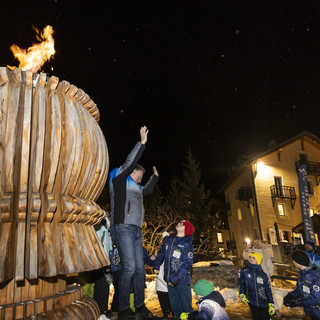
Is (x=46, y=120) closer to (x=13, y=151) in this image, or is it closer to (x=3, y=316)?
(x=13, y=151)

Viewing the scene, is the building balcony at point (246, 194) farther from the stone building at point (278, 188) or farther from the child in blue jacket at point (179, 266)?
the child in blue jacket at point (179, 266)

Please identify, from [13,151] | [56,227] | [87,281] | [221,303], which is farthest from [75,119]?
[87,281]

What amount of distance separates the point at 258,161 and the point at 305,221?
35.5 feet

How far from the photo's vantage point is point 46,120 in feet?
3.99

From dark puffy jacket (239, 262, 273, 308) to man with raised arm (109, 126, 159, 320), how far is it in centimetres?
276

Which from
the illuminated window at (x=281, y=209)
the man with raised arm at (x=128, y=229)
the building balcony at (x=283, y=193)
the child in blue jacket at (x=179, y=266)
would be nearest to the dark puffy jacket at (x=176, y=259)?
the child in blue jacket at (x=179, y=266)

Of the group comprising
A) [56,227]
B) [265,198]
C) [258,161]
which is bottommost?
[56,227]

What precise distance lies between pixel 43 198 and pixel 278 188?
27.4 meters

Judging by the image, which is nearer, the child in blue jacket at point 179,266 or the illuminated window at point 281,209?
the child in blue jacket at point 179,266

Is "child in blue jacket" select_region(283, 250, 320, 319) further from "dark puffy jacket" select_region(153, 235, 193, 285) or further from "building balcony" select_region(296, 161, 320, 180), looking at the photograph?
"building balcony" select_region(296, 161, 320, 180)

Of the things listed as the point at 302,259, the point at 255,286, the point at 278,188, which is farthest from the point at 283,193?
the point at 302,259

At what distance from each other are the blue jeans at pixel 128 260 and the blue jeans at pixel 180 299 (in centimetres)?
133

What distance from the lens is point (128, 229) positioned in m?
3.03

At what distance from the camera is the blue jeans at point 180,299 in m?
4.13
